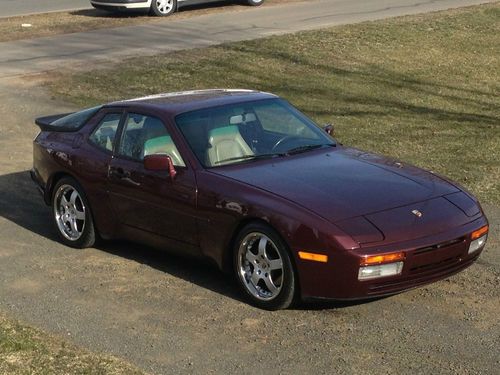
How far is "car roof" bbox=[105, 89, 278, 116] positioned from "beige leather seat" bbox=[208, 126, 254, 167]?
13.7 inches

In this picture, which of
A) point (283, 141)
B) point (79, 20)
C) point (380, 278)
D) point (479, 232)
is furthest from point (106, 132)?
point (79, 20)

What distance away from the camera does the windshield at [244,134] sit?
7.69 m

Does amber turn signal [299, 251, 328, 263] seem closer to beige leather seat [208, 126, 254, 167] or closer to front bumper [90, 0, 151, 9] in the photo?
beige leather seat [208, 126, 254, 167]

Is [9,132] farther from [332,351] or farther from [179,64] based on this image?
[332,351]

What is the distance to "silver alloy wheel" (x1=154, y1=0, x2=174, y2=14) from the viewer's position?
Answer: 25123 millimetres

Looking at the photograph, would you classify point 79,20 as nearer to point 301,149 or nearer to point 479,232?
point 301,149

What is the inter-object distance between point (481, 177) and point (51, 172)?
461 centimetres

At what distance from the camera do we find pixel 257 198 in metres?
6.95

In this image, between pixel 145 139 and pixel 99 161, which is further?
pixel 99 161

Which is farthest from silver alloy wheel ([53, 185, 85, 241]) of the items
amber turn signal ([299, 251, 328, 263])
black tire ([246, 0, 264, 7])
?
black tire ([246, 0, 264, 7])

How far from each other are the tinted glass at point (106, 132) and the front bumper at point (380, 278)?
2453 mm

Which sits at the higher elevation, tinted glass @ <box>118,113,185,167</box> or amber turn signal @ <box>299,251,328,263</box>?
tinted glass @ <box>118,113,185,167</box>

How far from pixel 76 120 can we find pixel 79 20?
16609 mm

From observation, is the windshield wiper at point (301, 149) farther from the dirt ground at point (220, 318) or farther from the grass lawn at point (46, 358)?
the grass lawn at point (46, 358)
